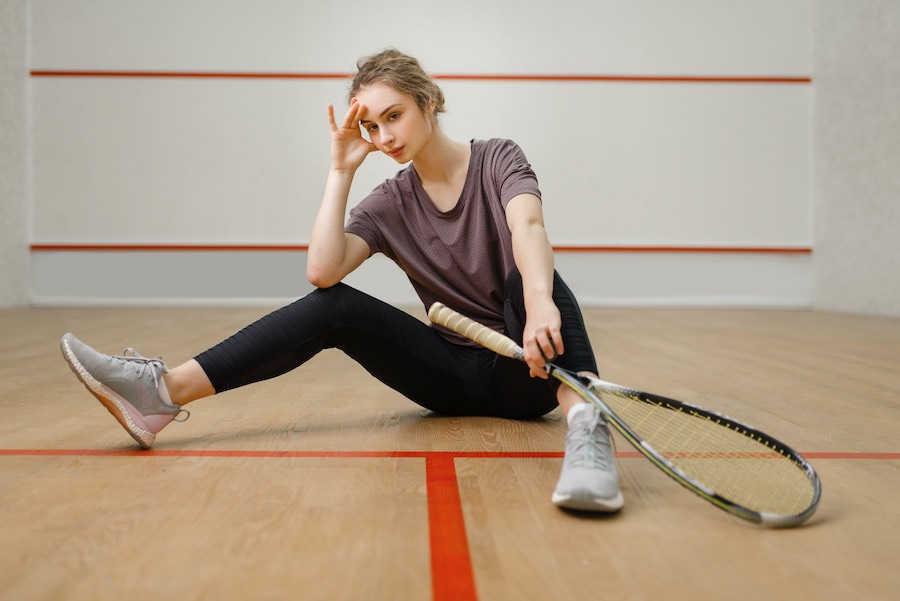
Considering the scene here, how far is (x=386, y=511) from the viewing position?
1101 mm

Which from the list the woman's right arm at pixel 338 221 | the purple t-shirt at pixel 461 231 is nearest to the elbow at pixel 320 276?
the woman's right arm at pixel 338 221

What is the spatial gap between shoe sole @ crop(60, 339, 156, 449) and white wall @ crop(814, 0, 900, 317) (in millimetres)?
4417

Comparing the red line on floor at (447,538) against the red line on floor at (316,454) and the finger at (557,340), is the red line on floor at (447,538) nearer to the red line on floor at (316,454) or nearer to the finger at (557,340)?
the red line on floor at (316,454)

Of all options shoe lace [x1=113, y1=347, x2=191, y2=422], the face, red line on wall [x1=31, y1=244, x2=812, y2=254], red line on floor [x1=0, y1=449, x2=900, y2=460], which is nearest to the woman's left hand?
red line on floor [x1=0, y1=449, x2=900, y2=460]

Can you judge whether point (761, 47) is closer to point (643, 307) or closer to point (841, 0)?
point (841, 0)

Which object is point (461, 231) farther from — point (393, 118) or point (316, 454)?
point (316, 454)

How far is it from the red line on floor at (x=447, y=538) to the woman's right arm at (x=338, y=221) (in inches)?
14.3

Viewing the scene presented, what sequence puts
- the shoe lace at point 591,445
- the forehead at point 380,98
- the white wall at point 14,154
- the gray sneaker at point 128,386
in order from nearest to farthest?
the shoe lace at point 591,445
the gray sneaker at point 128,386
the forehead at point 380,98
the white wall at point 14,154

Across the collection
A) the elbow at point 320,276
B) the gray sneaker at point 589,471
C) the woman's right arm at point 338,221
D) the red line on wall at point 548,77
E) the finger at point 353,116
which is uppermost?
the red line on wall at point 548,77

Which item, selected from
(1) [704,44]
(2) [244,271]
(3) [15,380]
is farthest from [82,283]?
(1) [704,44]

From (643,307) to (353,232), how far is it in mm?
4246

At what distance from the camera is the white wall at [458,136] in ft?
18.0

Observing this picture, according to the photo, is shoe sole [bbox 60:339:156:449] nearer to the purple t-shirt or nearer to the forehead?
the purple t-shirt

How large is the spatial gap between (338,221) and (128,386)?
0.43 m
